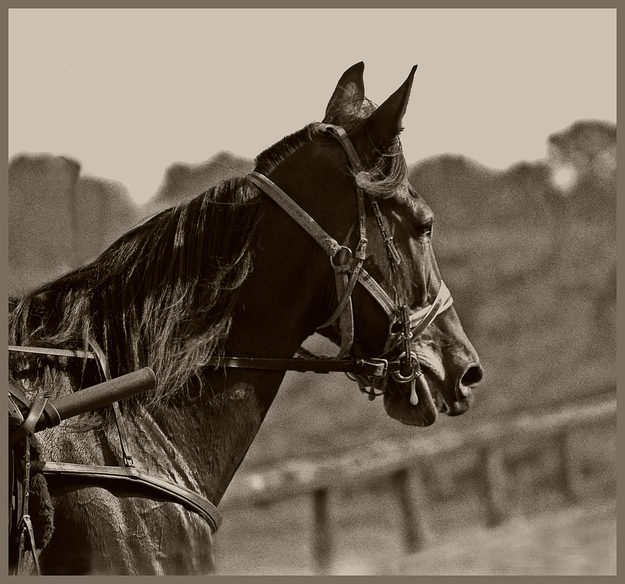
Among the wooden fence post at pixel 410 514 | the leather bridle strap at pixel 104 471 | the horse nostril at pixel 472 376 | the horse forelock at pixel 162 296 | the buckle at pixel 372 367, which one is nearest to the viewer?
the leather bridle strap at pixel 104 471

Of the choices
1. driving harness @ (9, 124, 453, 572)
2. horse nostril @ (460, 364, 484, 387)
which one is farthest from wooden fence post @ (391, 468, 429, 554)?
driving harness @ (9, 124, 453, 572)

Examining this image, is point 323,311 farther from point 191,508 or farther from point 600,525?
point 600,525

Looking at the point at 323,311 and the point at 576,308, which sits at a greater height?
the point at 323,311

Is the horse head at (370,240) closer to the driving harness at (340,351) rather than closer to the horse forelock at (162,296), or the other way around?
the driving harness at (340,351)

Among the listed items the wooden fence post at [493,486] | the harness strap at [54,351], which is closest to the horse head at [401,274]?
the harness strap at [54,351]

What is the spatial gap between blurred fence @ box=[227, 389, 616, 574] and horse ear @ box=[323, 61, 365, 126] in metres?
7.08

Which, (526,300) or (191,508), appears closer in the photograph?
(191,508)

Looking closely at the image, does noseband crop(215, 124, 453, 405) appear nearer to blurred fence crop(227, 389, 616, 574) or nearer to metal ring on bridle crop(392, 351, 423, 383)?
metal ring on bridle crop(392, 351, 423, 383)

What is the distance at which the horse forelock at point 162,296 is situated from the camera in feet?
10.9

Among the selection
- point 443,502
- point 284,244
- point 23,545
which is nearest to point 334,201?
point 284,244

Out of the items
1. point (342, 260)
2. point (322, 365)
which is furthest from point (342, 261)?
point (322, 365)

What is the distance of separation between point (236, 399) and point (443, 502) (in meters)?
10.6

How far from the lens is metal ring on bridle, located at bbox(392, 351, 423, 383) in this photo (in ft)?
11.9

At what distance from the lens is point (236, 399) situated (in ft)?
11.4
